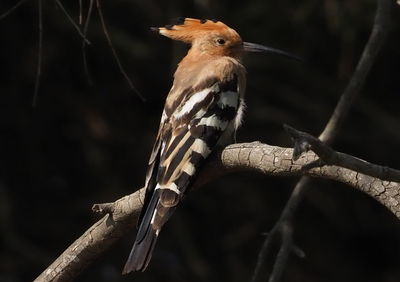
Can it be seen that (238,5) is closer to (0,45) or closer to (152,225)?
(0,45)

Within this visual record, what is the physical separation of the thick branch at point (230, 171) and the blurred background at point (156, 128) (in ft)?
5.62

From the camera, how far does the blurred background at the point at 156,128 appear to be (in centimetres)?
422

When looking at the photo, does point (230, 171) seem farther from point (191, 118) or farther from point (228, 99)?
point (228, 99)

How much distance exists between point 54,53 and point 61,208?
2.32 ft

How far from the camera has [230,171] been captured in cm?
246

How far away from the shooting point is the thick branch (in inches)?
81.3

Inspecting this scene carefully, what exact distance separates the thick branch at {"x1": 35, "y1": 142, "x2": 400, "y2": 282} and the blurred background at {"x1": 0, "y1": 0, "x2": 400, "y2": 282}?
1.71m

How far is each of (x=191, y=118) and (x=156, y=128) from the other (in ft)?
5.21

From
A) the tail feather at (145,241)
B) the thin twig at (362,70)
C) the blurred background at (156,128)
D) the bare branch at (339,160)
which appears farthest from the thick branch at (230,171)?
the blurred background at (156,128)

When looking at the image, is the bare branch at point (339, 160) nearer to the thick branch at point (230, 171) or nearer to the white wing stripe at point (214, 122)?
the thick branch at point (230, 171)

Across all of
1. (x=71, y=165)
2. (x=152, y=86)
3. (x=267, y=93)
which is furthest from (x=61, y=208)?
(x=267, y=93)

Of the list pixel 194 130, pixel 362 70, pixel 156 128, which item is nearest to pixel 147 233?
pixel 194 130

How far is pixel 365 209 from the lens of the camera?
4.60 meters

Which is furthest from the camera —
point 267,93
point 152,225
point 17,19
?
point 267,93
